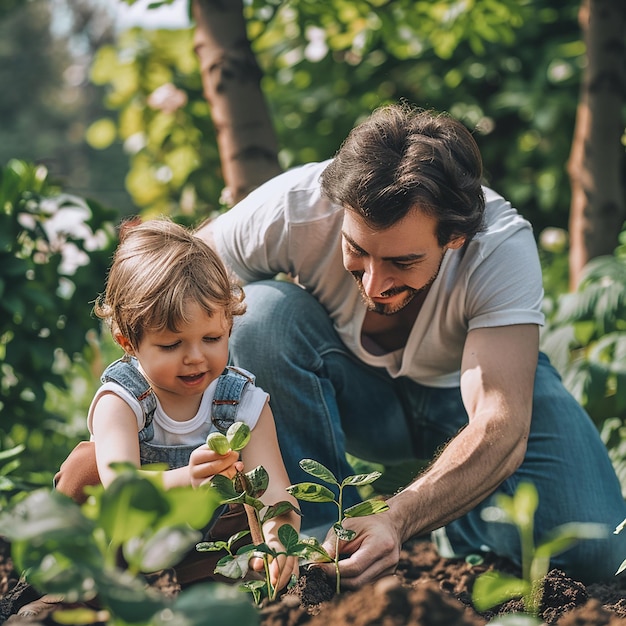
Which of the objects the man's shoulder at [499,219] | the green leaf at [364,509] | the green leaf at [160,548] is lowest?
the green leaf at [364,509]

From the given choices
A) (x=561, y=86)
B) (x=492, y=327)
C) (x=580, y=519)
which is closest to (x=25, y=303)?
(x=492, y=327)

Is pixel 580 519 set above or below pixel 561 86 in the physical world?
below

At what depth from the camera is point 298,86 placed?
5.05m

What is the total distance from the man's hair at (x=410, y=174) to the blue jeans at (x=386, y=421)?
38cm

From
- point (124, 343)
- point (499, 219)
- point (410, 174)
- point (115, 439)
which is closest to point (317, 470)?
point (115, 439)

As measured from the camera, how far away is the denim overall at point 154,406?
6.08 feet

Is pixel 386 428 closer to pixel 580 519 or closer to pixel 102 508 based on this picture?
pixel 580 519

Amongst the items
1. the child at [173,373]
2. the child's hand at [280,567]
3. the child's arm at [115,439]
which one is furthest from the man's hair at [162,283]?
the child's hand at [280,567]

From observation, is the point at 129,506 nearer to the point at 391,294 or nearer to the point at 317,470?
the point at 317,470

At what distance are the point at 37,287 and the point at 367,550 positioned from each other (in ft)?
4.94

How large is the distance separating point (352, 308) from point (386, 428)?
36 centimetres

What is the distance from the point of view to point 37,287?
2740 millimetres

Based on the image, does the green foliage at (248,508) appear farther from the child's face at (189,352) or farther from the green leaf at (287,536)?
the child's face at (189,352)

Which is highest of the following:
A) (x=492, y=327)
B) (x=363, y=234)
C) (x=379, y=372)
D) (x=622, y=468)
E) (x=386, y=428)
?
(x=363, y=234)
